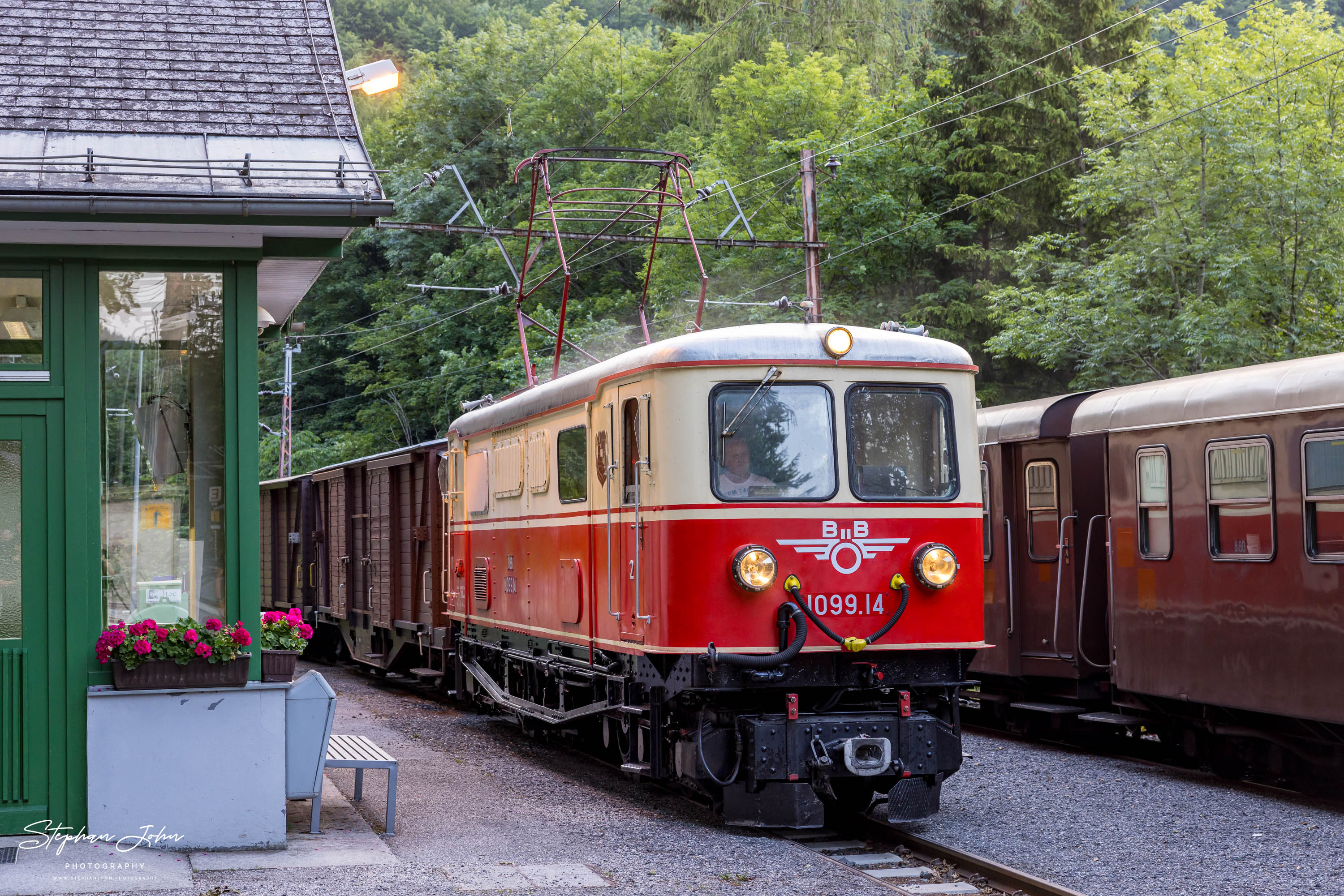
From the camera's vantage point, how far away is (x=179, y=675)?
7.71 metres

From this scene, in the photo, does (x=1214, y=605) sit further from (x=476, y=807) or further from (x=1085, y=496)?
(x=476, y=807)

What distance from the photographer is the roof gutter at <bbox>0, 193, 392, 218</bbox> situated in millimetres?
7324

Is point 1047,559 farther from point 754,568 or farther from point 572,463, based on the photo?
point 754,568

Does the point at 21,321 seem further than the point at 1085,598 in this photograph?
No

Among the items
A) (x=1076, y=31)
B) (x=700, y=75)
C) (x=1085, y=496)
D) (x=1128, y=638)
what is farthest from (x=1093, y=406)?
(x=700, y=75)

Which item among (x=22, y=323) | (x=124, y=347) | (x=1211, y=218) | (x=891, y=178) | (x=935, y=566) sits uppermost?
(x=891, y=178)

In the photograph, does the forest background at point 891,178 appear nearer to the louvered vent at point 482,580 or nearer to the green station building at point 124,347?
the louvered vent at point 482,580

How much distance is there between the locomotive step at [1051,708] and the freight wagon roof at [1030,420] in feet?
7.78

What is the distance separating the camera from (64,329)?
25.7 ft

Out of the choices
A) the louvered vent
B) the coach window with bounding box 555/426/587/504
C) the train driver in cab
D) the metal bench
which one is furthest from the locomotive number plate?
the louvered vent

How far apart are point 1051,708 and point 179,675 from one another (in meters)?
7.73

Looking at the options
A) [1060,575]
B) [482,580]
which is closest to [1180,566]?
[1060,575]

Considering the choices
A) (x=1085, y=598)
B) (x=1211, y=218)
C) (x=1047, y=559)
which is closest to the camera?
(x=1085, y=598)

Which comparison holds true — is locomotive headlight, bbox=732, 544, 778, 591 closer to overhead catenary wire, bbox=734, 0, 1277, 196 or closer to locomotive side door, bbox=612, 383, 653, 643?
locomotive side door, bbox=612, 383, 653, 643
